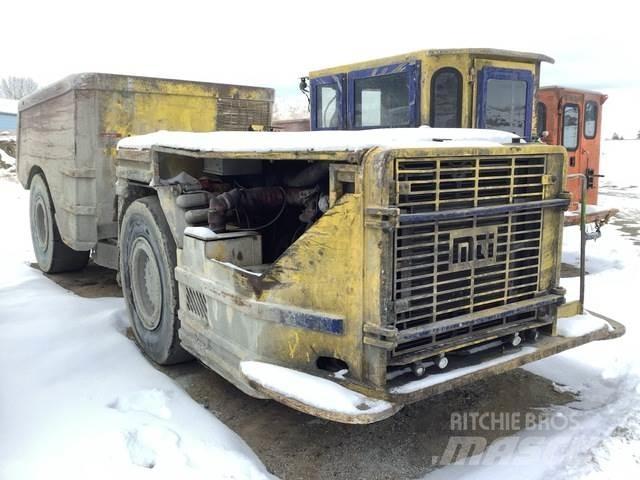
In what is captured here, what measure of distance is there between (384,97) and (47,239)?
4.48 m

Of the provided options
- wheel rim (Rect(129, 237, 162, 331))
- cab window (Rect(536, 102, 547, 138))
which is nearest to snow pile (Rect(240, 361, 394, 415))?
wheel rim (Rect(129, 237, 162, 331))

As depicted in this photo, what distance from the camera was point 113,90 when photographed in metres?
5.90

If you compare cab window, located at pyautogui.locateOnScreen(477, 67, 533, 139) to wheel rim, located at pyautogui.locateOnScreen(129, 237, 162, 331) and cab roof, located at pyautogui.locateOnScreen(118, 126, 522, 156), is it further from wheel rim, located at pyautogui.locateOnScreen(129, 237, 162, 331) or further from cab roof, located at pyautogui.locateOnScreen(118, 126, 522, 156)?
wheel rim, located at pyautogui.locateOnScreen(129, 237, 162, 331)

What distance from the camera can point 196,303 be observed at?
4.07 metres

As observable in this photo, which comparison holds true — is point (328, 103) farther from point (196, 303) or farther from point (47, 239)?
point (47, 239)

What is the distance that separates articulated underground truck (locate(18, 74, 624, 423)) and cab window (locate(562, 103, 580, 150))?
6.84 m

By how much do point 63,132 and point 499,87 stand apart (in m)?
4.10

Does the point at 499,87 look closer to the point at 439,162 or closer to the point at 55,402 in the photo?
the point at 439,162

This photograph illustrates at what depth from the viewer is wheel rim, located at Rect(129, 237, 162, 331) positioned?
4645 millimetres

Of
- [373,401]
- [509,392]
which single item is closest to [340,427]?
[373,401]

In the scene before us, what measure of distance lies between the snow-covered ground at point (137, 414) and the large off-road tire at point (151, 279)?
183 millimetres

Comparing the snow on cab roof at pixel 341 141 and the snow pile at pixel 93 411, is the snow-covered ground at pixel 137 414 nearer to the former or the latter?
the snow pile at pixel 93 411

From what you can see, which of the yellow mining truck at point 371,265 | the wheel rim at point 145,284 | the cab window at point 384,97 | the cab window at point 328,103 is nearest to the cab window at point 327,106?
the cab window at point 328,103

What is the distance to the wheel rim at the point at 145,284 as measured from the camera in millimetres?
4645
